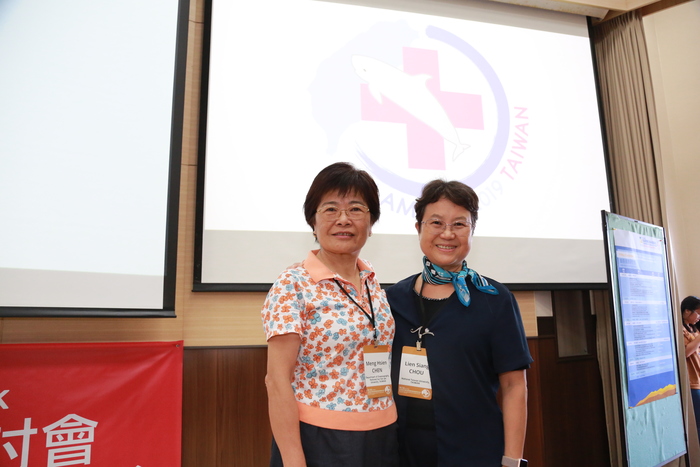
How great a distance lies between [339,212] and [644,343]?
1.96 m

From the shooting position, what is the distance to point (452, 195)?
134 centimetres

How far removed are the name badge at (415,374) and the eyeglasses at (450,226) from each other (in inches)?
13.1

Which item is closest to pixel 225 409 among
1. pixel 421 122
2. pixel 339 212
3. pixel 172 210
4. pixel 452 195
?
pixel 172 210

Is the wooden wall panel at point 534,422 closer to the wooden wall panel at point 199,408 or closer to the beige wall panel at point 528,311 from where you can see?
the beige wall panel at point 528,311

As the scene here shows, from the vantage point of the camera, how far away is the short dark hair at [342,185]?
4.02 feet

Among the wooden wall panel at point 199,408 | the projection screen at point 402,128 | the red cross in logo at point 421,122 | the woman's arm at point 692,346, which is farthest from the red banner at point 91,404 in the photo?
the woman's arm at point 692,346

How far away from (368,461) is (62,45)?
1822 mm

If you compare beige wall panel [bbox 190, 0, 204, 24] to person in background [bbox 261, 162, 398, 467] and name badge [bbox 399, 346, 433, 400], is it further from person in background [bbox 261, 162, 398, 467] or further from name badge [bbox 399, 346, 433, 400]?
name badge [bbox 399, 346, 433, 400]

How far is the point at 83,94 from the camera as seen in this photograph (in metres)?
1.83

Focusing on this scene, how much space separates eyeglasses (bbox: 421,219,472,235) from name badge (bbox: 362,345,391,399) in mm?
366

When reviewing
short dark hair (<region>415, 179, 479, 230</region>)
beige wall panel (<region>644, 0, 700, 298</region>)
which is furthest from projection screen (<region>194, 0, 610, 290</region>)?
beige wall panel (<region>644, 0, 700, 298</region>)

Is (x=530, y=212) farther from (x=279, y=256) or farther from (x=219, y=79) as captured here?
(x=219, y=79)

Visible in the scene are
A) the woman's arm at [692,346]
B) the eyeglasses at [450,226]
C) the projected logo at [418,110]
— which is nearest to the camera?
the eyeglasses at [450,226]

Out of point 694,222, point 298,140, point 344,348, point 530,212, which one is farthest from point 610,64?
point 344,348
